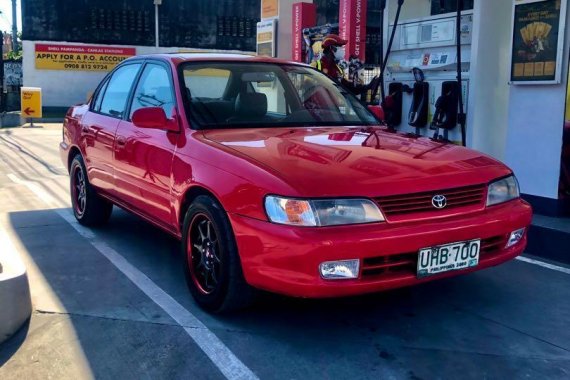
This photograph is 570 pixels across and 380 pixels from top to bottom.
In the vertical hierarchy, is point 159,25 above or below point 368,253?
above

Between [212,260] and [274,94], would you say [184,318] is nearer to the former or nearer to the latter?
[212,260]

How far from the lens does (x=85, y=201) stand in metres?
5.76

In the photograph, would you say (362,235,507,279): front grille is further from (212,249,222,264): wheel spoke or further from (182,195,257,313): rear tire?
(212,249,222,264): wheel spoke

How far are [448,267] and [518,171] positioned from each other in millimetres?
3149

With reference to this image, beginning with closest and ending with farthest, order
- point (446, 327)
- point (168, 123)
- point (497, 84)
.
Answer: point (446, 327) < point (168, 123) < point (497, 84)

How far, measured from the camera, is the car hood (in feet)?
10.3

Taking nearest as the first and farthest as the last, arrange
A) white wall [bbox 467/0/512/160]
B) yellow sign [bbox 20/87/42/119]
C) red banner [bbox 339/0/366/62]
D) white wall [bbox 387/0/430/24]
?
white wall [bbox 467/0/512/160], white wall [bbox 387/0/430/24], red banner [bbox 339/0/366/62], yellow sign [bbox 20/87/42/119]

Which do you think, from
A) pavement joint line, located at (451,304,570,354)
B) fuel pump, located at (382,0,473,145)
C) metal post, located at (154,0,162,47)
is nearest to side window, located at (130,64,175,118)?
pavement joint line, located at (451,304,570,354)

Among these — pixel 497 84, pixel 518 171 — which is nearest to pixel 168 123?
pixel 518 171

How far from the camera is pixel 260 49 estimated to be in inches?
510

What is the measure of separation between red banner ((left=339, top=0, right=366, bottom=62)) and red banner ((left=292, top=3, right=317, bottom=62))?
1.15 m

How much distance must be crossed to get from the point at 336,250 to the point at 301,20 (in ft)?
29.6

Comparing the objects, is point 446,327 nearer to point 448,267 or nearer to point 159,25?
point 448,267

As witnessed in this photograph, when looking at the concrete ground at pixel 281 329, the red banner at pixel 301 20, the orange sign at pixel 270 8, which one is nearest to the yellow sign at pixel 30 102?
the orange sign at pixel 270 8
